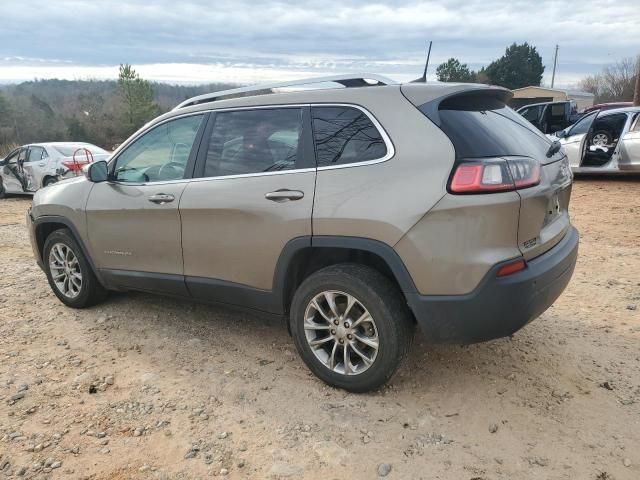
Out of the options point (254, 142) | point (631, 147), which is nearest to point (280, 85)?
point (254, 142)

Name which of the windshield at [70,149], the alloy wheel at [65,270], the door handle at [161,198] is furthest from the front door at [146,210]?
the windshield at [70,149]

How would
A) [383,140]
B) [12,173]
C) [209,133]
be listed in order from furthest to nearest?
A: [12,173] → [209,133] → [383,140]

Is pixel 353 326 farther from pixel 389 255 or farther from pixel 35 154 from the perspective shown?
pixel 35 154

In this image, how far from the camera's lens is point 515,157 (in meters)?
2.69

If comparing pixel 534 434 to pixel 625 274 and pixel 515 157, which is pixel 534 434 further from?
pixel 625 274

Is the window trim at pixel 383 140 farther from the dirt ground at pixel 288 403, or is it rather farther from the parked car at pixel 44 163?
the parked car at pixel 44 163

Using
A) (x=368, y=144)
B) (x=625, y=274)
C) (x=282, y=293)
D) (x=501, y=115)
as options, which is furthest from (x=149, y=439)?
(x=625, y=274)

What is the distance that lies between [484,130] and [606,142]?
32.2 feet

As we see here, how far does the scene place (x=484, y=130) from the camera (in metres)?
2.77

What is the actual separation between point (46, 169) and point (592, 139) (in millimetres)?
12511

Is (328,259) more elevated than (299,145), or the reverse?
(299,145)

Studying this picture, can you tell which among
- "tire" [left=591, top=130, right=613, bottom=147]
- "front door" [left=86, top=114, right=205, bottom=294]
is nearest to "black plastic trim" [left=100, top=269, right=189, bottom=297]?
"front door" [left=86, top=114, right=205, bottom=294]

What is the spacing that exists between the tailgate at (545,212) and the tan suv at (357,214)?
0.01 m

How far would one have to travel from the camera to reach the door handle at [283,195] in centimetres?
303
